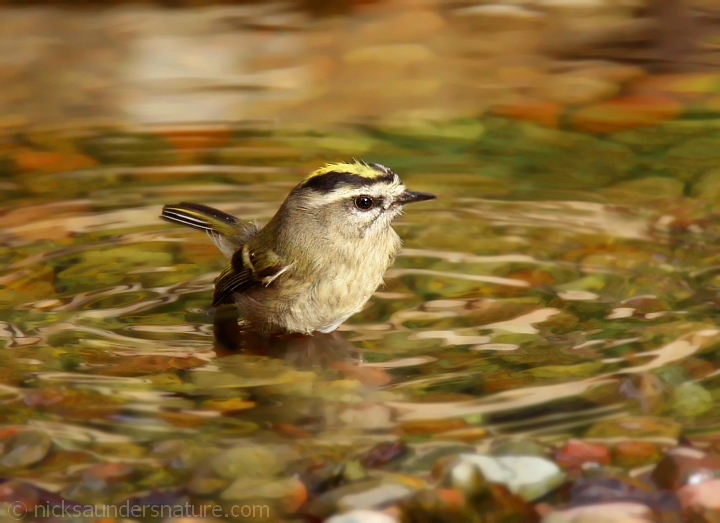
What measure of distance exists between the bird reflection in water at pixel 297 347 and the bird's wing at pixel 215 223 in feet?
1.38

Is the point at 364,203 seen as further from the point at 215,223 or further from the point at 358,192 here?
the point at 215,223

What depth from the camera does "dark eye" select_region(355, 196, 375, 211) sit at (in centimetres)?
465

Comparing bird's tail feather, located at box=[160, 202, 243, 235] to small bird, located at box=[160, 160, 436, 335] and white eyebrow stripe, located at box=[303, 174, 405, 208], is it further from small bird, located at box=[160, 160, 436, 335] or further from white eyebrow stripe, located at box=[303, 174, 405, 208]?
white eyebrow stripe, located at box=[303, 174, 405, 208]

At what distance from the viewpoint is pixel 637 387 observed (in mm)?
3764

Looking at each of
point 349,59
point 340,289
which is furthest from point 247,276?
point 349,59

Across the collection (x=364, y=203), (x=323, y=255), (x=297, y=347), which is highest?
(x=364, y=203)

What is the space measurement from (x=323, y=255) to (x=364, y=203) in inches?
11.9

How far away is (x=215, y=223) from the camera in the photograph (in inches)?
209

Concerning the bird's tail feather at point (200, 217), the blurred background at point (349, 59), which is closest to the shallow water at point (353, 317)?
the bird's tail feather at point (200, 217)

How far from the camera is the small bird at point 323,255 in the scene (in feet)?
15.1

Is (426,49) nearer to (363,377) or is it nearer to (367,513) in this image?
(363,377)

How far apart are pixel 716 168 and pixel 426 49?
2995 mm

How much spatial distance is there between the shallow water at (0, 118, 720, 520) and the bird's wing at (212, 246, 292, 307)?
0.59 ft

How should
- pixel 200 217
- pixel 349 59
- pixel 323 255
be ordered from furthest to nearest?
1. pixel 349 59
2. pixel 200 217
3. pixel 323 255
